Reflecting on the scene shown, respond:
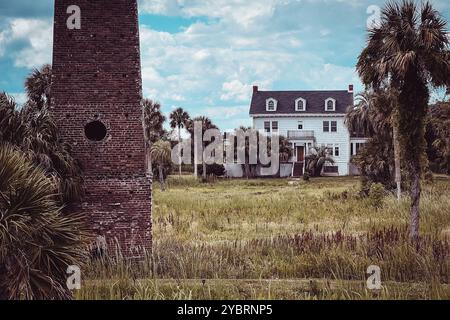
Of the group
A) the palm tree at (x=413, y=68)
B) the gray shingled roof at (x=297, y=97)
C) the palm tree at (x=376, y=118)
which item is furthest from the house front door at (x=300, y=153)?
the palm tree at (x=413, y=68)

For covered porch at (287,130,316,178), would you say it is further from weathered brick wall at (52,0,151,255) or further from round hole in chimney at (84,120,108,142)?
weathered brick wall at (52,0,151,255)

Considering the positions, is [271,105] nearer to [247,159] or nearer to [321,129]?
[321,129]

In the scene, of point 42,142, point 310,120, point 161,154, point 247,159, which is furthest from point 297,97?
point 42,142

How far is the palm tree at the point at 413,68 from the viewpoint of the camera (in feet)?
63.9

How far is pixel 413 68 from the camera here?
19.9 meters

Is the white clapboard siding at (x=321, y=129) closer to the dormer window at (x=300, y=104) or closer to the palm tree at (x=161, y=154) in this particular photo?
the dormer window at (x=300, y=104)

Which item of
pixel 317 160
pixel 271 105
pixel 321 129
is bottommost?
pixel 317 160

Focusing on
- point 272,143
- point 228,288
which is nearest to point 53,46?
point 228,288

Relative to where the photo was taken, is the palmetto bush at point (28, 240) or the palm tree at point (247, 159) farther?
the palm tree at point (247, 159)

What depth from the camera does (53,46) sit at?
17953 millimetres

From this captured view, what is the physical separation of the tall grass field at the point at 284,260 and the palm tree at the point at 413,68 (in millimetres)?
2657

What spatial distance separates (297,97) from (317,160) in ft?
31.2

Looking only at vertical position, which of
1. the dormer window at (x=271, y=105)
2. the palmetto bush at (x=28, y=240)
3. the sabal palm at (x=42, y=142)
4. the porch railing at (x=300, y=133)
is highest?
the dormer window at (x=271, y=105)

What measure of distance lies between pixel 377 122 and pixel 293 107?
33697 millimetres
